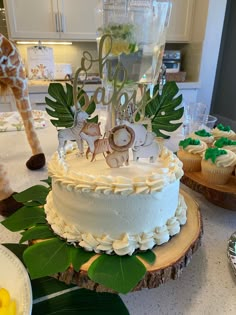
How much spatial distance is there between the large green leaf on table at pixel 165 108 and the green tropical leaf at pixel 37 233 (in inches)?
14.2

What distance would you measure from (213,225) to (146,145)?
13.2 inches

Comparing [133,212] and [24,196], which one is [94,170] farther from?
[24,196]

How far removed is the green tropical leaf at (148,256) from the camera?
472 millimetres

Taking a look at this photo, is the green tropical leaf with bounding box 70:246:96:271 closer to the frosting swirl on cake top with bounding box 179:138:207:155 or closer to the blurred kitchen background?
the frosting swirl on cake top with bounding box 179:138:207:155

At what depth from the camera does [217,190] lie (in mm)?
714

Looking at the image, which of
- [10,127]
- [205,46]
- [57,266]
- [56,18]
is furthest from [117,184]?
[205,46]

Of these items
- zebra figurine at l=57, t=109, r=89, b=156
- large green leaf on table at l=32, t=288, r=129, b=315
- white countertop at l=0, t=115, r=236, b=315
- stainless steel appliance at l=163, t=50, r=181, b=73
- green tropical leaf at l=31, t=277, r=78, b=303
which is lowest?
white countertop at l=0, t=115, r=236, b=315

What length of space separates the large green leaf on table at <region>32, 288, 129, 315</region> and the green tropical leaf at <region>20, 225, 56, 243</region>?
0.12m

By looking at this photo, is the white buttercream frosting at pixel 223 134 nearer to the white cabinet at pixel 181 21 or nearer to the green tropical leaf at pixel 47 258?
the green tropical leaf at pixel 47 258

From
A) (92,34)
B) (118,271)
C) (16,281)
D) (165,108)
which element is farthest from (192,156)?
(92,34)

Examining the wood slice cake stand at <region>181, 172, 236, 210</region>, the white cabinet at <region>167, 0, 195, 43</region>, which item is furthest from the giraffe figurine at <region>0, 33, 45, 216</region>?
the white cabinet at <region>167, 0, 195, 43</region>

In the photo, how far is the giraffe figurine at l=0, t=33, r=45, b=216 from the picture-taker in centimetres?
73

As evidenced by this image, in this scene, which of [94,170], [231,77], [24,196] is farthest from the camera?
[231,77]

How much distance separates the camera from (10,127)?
56.0 inches
